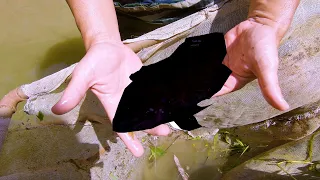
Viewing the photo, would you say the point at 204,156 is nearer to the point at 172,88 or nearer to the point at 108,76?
the point at 172,88

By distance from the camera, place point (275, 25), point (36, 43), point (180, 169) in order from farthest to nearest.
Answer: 1. point (36, 43)
2. point (180, 169)
3. point (275, 25)

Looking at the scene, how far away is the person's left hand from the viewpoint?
43.5 inches

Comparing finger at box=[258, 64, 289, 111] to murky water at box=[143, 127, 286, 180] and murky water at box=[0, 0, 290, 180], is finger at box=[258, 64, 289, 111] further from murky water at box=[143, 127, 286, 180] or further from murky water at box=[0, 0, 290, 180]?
murky water at box=[0, 0, 290, 180]

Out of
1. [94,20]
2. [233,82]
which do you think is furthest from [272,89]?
[94,20]

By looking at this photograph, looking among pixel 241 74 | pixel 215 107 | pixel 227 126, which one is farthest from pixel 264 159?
pixel 241 74

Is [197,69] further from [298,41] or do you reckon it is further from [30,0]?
[30,0]

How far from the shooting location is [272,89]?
3.59 feet

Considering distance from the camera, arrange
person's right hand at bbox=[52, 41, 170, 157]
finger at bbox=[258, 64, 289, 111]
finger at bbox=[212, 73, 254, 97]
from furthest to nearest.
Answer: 1. finger at bbox=[212, 73, 254, 97]
2. person's right hand at bbox=[52, 41, 170, 157]
3. finger at bbox=[258, 64, 289, 111]

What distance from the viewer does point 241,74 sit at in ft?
4.35

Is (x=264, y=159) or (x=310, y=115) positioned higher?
(x=310, y=115)

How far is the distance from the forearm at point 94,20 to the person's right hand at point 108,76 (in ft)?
0.16

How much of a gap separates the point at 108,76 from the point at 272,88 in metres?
0.59

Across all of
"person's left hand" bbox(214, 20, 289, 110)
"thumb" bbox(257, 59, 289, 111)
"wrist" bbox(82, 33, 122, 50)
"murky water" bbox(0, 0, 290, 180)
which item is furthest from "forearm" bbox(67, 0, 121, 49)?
"murky water" bbox(0, 0, 290, 180)

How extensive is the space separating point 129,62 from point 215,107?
562 mm
